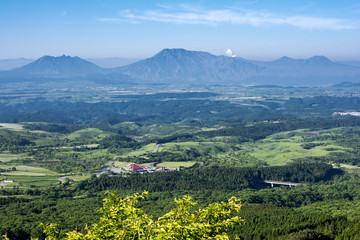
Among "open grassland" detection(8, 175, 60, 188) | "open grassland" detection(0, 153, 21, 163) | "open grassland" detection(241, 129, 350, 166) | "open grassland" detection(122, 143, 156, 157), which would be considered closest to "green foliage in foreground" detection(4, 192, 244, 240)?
"open grassland" detection(8, 175, 60, 188)

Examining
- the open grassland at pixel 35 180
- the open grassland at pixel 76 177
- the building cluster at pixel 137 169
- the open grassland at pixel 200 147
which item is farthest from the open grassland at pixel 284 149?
the open grassland at pixel 35 180

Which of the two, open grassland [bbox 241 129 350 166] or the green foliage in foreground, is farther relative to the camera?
open grassland [bbox 241 129 350 166]

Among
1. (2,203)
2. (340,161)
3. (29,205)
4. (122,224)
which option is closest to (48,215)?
(29,205)

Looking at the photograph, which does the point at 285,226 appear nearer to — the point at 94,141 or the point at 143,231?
the point at 143,231

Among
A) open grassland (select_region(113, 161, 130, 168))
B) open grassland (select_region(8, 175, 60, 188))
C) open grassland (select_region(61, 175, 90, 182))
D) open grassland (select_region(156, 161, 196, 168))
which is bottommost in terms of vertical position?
open grassland (select_region(156, 161, 196, 168))

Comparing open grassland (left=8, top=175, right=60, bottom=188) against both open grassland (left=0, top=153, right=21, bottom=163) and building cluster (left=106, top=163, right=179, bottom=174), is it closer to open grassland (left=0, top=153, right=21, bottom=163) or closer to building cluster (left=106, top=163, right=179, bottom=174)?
building cluster (left=106, top=163, right=179, bottom=174)

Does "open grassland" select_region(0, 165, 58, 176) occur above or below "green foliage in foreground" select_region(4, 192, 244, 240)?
below

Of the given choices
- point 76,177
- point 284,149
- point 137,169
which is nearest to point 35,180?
point 76,177

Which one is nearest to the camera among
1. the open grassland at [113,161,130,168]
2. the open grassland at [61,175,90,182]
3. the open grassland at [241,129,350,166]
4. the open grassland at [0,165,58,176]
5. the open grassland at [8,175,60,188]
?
the open grassland at [8,175,60,188]
